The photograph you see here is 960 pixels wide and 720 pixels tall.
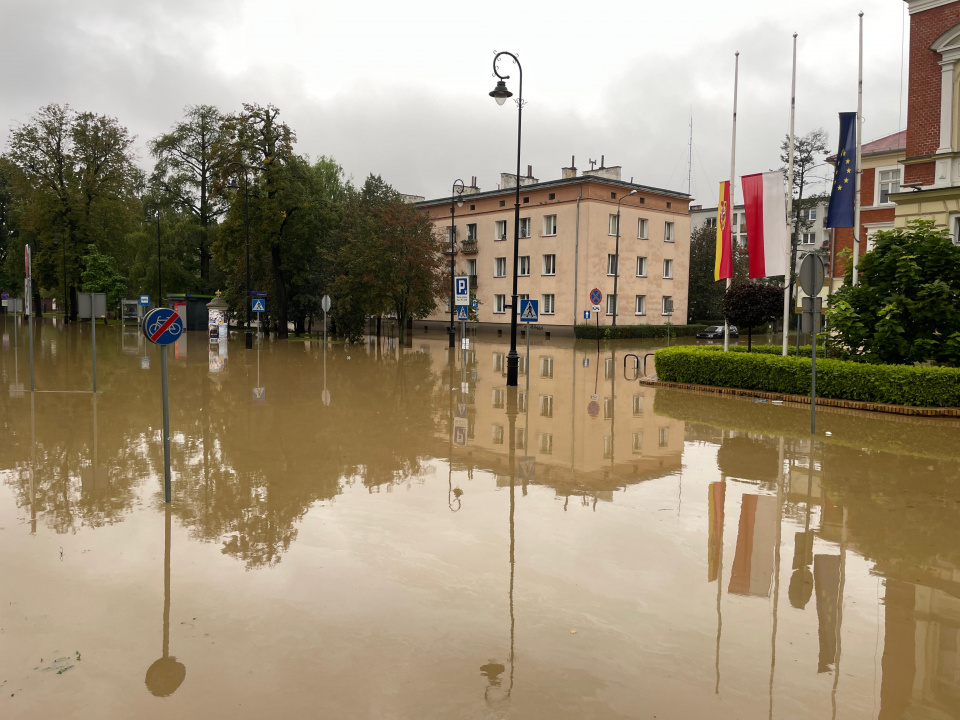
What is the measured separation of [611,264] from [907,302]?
3547cm

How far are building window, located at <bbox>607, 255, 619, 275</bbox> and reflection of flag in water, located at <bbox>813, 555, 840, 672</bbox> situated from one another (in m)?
45.6

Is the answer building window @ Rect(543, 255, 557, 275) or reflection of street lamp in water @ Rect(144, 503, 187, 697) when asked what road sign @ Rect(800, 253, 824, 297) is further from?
building window @ Rect(543, 255, 557, 275)

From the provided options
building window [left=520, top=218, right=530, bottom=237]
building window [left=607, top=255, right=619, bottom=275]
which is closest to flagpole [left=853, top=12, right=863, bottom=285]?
building window [left=607, top=255, right=619, bottom=275]

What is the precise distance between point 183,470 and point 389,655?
6.60 meters

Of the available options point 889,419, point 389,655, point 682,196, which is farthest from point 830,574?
point 682,196

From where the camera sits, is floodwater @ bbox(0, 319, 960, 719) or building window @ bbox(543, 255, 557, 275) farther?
building window @ bbox(543, 255, 557, 275)

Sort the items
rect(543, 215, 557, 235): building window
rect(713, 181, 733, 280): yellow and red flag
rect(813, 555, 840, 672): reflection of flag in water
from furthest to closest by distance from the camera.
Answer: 1. rect(543, 215, 557, 235): building window
2. rect(713, 181, 733, 280): yellow and red flag
3. rect(813, 555, 840, 672): reflection of flag in water

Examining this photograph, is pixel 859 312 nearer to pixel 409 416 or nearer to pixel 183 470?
pixel 409 416

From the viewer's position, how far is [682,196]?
183 ft

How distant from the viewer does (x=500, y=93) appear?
18.8 metres

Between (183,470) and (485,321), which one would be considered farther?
(485,321)

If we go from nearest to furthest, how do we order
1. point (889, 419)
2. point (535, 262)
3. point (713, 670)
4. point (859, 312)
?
point (713, 670), point (889, 419), point (859, 312), point (535, 262)

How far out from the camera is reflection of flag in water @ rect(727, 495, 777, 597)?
645cm

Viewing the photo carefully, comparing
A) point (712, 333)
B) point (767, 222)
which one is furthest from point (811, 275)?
point (712, 333)
